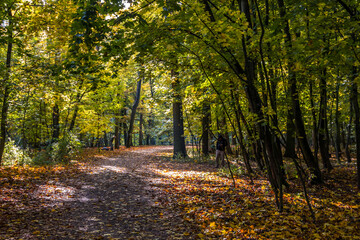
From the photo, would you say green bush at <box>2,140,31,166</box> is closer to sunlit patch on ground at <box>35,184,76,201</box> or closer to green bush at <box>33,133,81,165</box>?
green bush at <box>33,133,81,165</box>

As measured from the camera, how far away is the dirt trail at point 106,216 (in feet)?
14.1

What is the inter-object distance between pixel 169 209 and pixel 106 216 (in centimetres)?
143

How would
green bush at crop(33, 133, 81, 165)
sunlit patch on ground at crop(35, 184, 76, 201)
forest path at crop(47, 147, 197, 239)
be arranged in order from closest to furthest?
forest path at crop(47, 147, 197, 239) < sunlit patch on ground at crop(35, 184, 76, 201) < green bush at crop(33, 133, 81, 165)

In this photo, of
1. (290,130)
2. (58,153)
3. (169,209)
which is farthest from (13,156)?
(290,130)

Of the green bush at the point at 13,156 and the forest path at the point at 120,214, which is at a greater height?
the green bush at the point at 13,156

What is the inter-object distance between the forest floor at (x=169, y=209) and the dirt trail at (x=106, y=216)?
1 centimetres

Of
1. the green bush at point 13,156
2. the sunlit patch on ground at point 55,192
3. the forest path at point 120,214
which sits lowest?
the forest path at point 120,214

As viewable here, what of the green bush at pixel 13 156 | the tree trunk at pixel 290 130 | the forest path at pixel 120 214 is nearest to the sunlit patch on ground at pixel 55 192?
the forest path at pixel 120 214

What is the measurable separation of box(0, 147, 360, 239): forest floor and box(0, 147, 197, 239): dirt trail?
0.6 inches

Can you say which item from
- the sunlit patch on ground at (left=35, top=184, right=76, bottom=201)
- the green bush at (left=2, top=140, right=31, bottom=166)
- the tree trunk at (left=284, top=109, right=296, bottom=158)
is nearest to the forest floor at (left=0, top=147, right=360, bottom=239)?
the sunlit patch on ground at (left=35, top=184, right=76, bottom=201)

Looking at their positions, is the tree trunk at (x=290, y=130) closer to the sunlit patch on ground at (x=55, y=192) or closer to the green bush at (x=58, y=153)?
the sunlit patch on ground at (x=55, y=192)

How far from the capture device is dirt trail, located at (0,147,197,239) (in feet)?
14.1

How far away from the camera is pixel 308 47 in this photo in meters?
4.51

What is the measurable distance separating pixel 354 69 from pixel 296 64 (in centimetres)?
348
